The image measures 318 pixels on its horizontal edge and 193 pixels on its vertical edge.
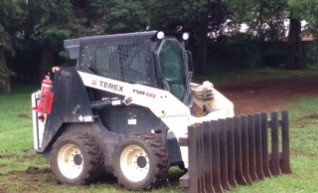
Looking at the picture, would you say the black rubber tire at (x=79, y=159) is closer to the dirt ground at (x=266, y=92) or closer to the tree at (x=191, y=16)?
the dirt ground at (x=266, y=92)

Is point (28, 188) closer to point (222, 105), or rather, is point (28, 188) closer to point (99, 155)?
point (99, 155)

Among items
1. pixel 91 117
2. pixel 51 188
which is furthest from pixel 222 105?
pixel 51 188

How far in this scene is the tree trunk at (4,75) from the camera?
26.5 meters

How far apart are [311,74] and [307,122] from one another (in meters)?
15.6

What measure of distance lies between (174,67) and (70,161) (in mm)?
2210

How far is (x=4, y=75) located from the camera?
2645cm

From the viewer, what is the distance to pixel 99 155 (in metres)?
11.3

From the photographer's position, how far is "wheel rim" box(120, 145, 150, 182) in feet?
35.7

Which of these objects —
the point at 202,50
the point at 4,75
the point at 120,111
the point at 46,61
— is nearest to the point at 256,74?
the point at 202,50

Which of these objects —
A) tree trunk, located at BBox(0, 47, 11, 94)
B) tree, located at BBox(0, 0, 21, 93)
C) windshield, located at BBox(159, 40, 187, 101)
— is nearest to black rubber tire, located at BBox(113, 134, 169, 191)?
windshield, located at BBox(159, 40, 187, 101)

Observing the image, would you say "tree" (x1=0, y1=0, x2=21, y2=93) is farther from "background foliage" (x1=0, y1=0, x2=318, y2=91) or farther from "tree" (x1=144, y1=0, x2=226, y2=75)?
"tree" (x1=144, y1=0, x2=226, y2=75)

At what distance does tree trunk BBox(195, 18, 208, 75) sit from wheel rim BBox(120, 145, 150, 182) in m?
23.5

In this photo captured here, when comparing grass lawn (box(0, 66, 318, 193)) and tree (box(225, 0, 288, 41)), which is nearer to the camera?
grass lawn (box(0, 66, 318, 193))

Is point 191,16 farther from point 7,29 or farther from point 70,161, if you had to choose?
point 70,161
